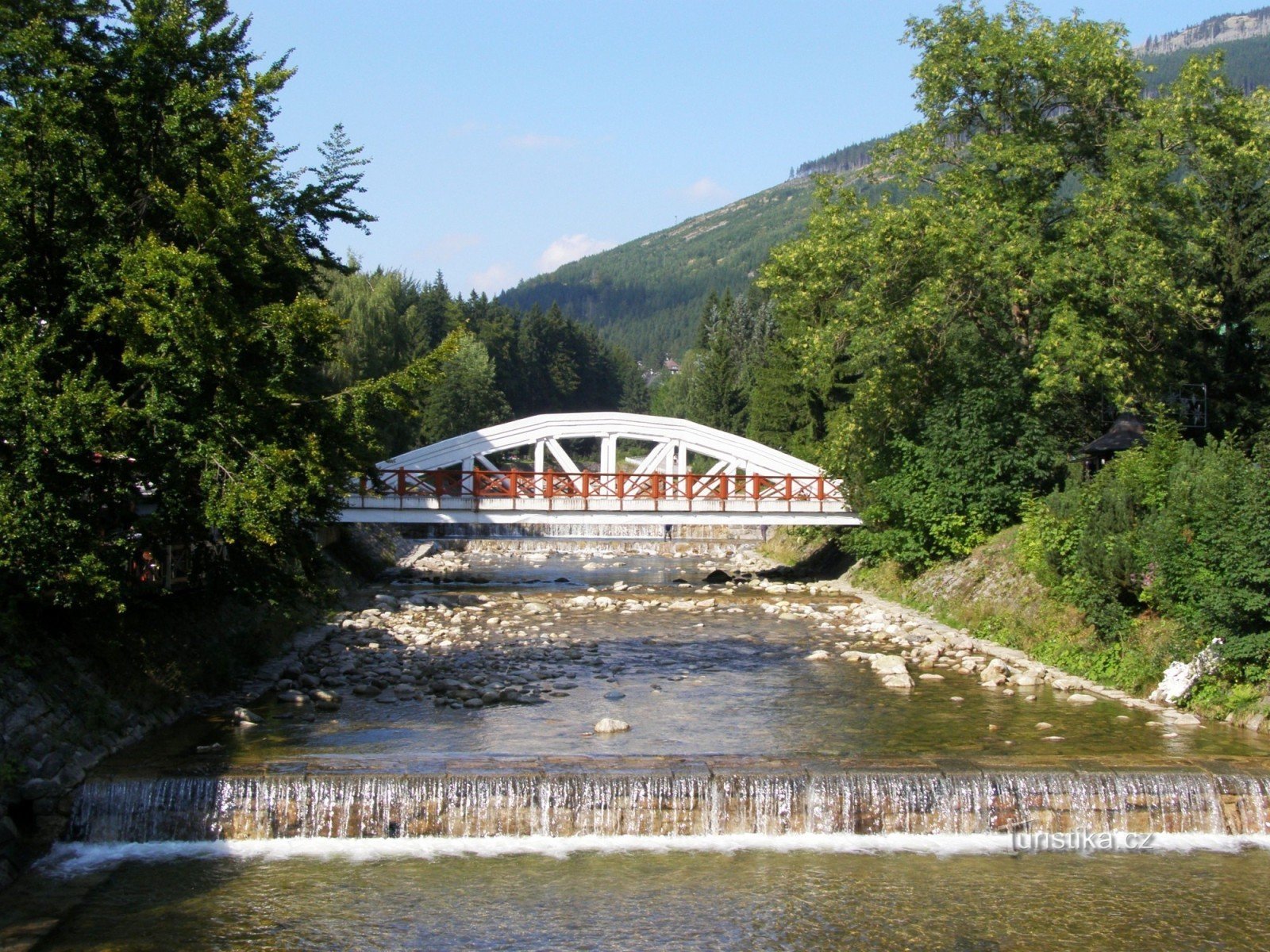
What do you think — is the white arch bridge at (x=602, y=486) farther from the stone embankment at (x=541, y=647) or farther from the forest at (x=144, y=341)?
the forest at (x=144, y=341)

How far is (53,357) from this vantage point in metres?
17.2

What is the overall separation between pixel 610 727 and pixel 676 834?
11.6 ft

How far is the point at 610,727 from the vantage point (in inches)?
736

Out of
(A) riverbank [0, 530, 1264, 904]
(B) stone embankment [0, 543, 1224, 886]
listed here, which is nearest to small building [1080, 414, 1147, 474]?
(A) riverbank [0, 530, 1264, 904]

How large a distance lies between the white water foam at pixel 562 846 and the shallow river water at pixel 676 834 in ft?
0.13

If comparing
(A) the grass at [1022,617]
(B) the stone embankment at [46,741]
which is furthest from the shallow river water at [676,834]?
(A) the grass at [1022,617]

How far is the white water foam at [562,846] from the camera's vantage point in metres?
14.6

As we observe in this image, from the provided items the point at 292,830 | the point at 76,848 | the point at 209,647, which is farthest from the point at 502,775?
the point at 209,647

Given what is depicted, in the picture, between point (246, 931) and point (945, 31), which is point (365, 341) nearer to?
point (945, 31)

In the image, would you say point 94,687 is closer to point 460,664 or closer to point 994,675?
point 460,664

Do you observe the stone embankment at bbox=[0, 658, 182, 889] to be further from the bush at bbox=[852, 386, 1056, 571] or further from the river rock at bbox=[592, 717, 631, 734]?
the bush at bbox=[852, 386, 1056, 571]

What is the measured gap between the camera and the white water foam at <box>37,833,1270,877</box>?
576 inches

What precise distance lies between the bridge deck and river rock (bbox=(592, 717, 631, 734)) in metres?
15.6

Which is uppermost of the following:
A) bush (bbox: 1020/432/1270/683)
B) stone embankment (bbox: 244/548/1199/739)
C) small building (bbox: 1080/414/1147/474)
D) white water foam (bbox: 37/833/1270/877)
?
small building (bbox: 1080/414/1147/474)
